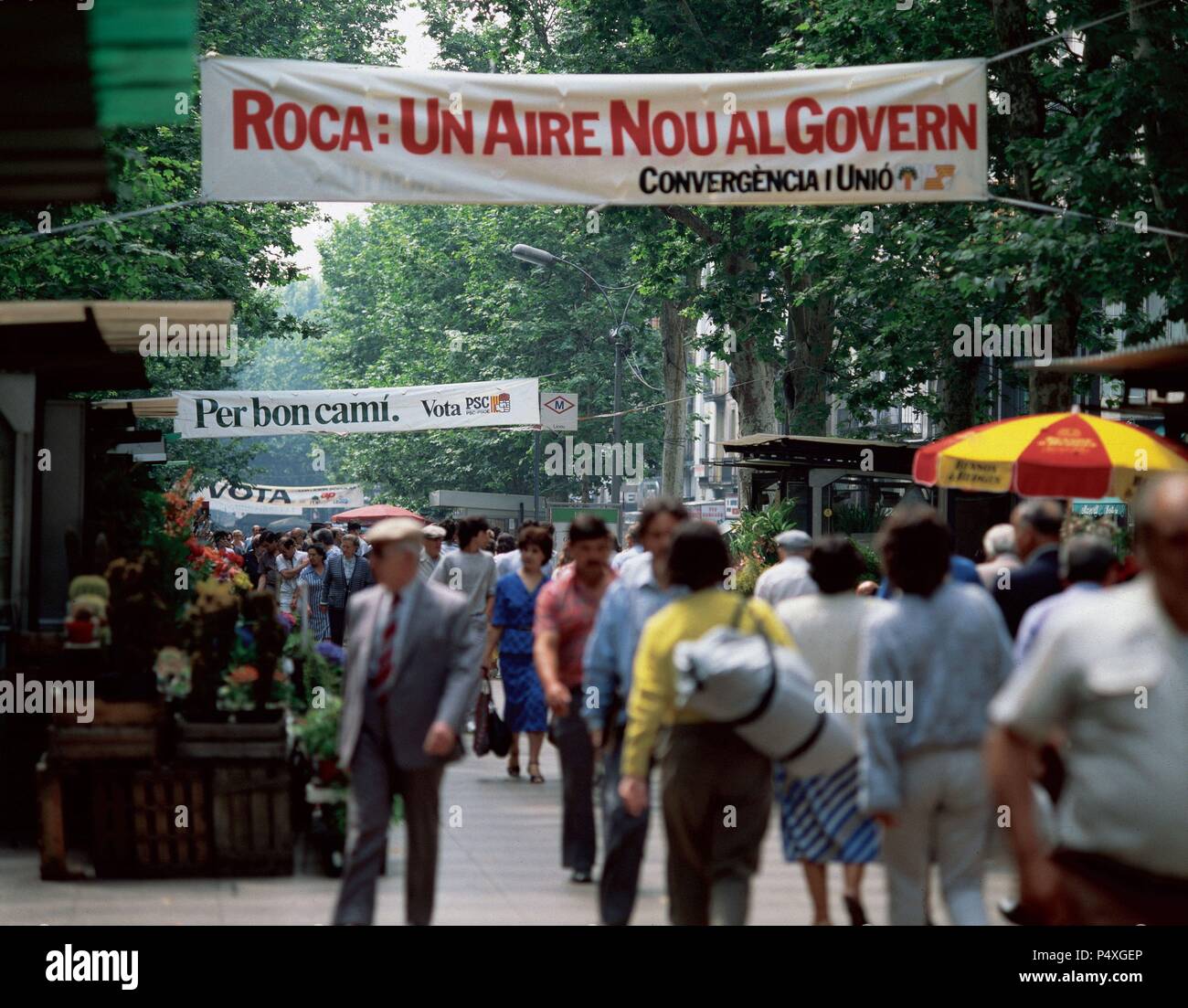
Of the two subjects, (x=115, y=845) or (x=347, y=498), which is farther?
(x=347, y=498)

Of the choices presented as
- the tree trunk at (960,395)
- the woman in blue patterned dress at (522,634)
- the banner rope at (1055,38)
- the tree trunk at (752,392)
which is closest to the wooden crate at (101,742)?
the woman in blue patterned dress at (522,634)

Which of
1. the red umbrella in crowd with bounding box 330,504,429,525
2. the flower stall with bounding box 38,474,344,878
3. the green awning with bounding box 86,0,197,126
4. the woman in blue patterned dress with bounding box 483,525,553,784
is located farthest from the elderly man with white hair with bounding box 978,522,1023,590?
the red umbrella in crowd with bounding box 330,504,429,525

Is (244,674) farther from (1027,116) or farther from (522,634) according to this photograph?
(1027,116)

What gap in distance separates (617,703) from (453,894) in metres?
2.01

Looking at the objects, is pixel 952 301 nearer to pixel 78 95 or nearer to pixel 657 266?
pixel 657 266

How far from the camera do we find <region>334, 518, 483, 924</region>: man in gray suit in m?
7.21

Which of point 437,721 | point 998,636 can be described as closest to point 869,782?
point 998,636

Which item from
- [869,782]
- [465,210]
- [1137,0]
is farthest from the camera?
[465,210]

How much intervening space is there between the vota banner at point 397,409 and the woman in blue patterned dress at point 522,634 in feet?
38.9

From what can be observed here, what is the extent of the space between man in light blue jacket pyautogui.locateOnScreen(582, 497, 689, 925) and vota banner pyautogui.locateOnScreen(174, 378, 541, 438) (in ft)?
56.1

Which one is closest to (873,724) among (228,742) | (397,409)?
(228,742)

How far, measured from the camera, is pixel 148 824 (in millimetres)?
9578
